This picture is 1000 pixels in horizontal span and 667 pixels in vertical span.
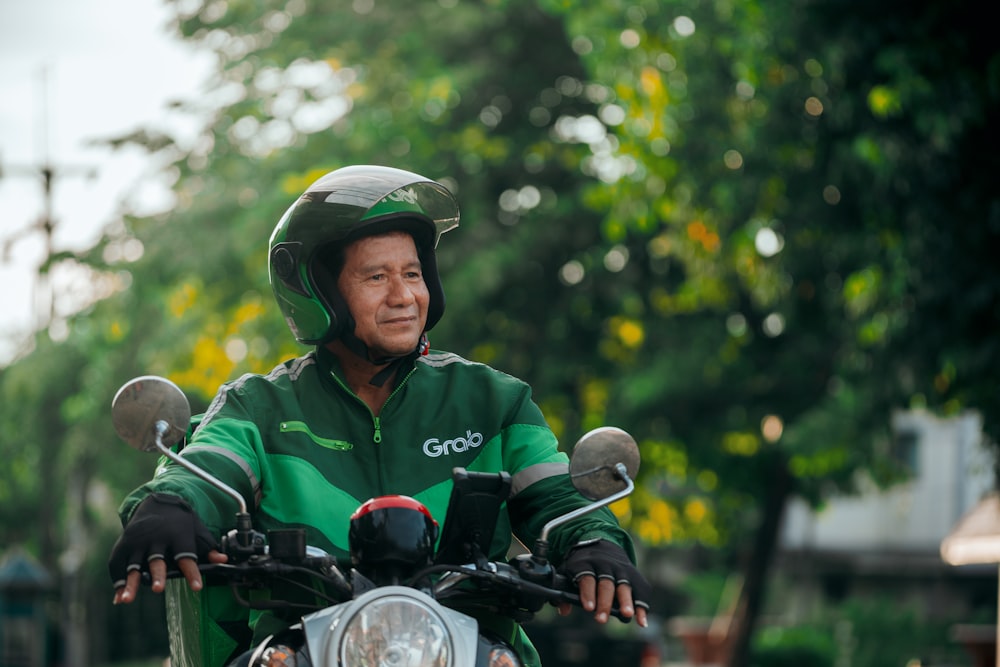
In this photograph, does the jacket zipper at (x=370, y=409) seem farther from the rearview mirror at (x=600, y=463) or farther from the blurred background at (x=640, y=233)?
the blurred background at (x=640, y=233)

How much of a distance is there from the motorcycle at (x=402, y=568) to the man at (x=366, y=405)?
7.2 inches

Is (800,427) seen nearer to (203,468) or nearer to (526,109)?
(526,109)

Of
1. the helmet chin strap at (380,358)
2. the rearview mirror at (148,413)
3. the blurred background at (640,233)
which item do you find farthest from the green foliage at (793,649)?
the rearview mirror at (148,413)

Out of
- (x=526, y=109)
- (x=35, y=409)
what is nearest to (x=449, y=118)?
(x=526, y=109)

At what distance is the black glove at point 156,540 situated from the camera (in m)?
2.58

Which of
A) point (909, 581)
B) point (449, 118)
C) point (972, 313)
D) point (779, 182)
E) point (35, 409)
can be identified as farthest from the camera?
point (909, 581)

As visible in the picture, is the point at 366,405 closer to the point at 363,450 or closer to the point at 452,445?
the point at 363,450

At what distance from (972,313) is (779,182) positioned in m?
2.92

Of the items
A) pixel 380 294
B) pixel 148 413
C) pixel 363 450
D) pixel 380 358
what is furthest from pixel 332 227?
pixel 148 413

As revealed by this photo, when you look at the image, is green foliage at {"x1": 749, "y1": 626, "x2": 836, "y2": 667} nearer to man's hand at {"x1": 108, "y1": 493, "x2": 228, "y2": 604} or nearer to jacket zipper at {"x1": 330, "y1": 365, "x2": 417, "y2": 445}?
jacket zipper at {"x1": 330, "y1": 365, "x2": 417, "y2": 445}

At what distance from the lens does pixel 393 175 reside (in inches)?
132

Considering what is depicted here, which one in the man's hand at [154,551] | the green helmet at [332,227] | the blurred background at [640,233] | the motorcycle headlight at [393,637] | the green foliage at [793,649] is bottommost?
the motorcycle headlight at [393,637]

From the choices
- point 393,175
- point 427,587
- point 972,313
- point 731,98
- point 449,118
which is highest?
point 449,118

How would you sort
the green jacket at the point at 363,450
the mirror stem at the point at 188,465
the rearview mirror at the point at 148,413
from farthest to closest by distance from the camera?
1. the green jacket at the point at 363,450
2. the rearview mirror at the point at 148,413
3. the mirror stem at the point at 188,465
